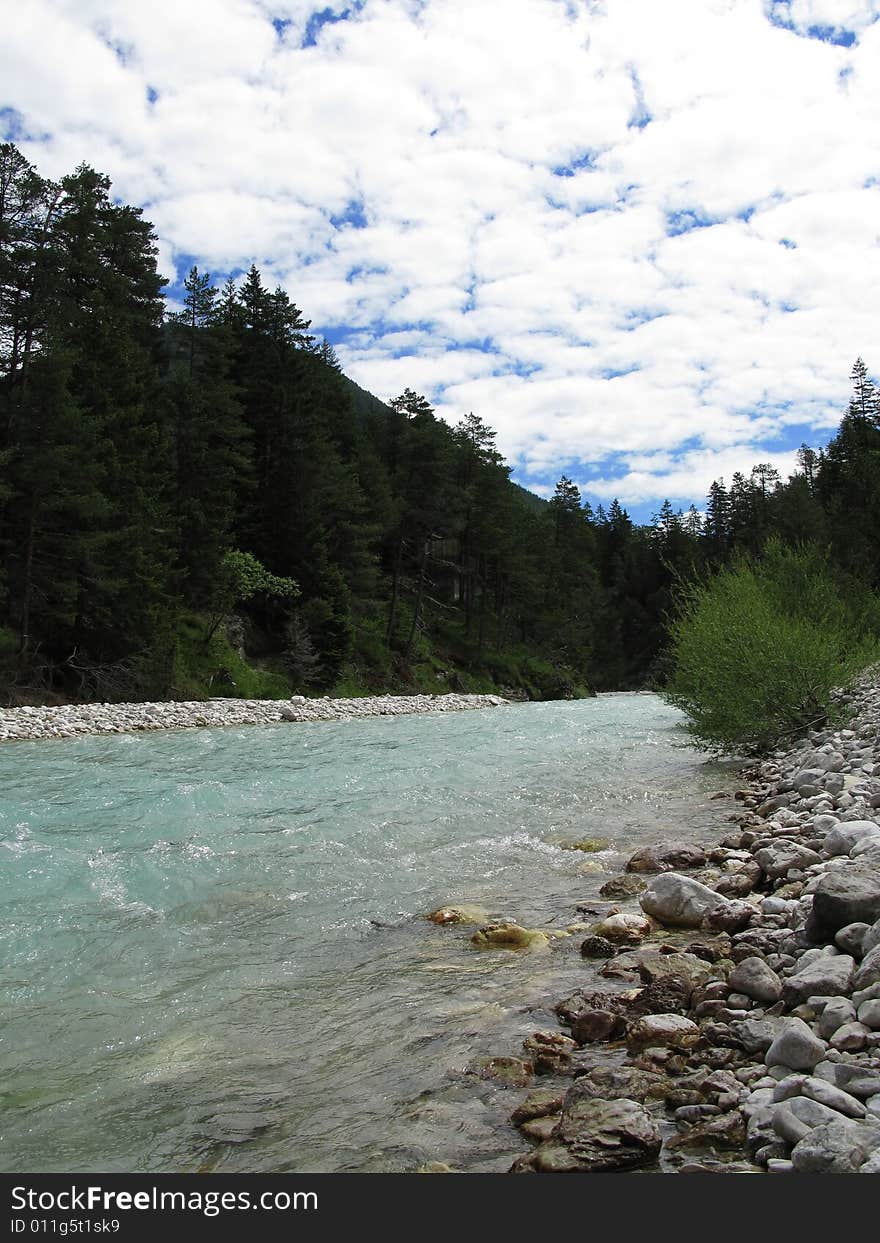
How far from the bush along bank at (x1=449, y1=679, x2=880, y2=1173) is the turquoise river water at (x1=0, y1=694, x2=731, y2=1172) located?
0.32 metres

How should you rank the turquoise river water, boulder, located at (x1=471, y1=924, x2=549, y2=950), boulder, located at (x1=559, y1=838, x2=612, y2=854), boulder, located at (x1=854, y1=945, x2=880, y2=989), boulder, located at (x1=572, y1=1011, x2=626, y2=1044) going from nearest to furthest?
the turquoise river water, boulder, located at (x1=854, y1=945, x2=880, y2=989), boulder, located at (x1=572, y1=1011, x2=626, y2=1044), boulder, located at (x1=471, y1=924, x2=549, y2=950), boulder, located at (x1=559, y1=838, x2=612, y2=854)

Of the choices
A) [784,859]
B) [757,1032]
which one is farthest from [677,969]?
[784,859]

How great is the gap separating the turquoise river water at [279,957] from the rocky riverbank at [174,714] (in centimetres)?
672

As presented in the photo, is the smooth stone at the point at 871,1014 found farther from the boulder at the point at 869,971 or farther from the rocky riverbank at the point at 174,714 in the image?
the rocky riverbank at the point at 174,714

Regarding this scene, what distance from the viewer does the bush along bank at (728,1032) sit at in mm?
2971

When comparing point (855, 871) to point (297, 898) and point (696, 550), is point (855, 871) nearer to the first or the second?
point (297, 898)

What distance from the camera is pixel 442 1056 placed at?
4.23 meters

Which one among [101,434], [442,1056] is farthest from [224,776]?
[101,434]

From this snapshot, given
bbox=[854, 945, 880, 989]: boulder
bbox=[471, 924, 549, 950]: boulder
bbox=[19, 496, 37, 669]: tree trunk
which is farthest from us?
bbox=[19, 496, 37, 669]: tree trunk

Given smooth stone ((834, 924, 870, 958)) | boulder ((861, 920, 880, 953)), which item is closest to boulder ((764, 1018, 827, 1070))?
boulder ((861, 920, 880, 953))

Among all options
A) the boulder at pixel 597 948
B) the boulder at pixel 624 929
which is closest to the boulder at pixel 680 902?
the boulder at pixel 624 929

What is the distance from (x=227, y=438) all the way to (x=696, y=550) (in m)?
69.3

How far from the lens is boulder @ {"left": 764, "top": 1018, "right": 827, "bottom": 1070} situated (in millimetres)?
3350

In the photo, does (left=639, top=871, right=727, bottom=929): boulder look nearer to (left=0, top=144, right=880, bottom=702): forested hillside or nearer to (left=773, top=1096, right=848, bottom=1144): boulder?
(left=773, top=1096, right=848, bottom=1144): boulder
